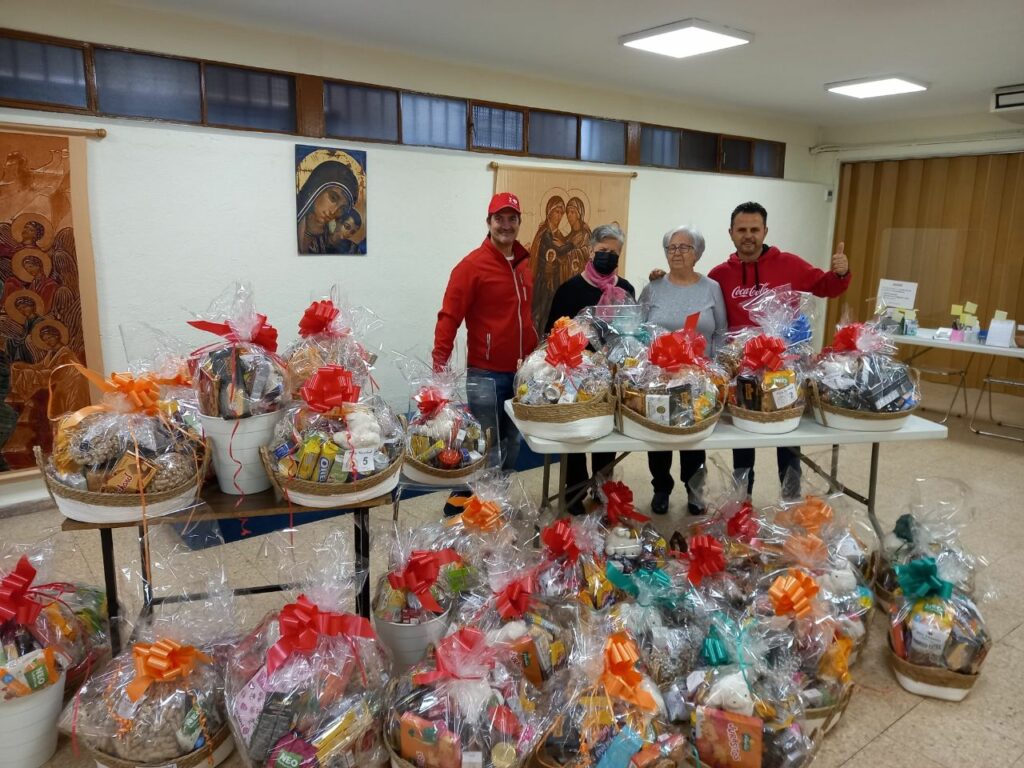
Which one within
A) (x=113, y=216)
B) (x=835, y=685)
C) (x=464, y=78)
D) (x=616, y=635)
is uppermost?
(x=464, y=78)

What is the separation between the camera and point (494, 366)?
3154 mm

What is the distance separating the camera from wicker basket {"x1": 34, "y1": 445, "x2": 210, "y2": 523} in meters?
1.63

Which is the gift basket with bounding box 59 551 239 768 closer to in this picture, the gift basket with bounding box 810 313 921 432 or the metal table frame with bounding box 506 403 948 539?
the metal table frame with bounding box 506 403 948 539

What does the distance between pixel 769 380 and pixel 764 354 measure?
0.29 ft

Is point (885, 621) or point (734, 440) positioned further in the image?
point (885, 621)

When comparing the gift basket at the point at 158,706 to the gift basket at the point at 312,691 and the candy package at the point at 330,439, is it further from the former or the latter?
the candy package at the point at 330,439

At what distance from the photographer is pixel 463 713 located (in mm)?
1573

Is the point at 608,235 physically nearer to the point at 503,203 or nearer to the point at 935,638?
the point at 503,203

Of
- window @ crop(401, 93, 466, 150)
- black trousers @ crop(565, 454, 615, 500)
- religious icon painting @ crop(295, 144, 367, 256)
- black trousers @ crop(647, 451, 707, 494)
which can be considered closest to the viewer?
black trousers @ crop(565, 454, 615, 500)

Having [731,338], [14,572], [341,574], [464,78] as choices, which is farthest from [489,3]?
[14,572]

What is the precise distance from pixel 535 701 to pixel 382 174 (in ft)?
10.8

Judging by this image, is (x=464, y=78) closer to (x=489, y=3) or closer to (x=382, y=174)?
(x=382, y=174)

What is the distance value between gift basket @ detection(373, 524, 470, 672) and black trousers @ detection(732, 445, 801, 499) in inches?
53.8

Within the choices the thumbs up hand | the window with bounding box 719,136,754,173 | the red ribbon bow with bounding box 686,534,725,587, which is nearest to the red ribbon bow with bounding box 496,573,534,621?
the red ribbon bow with bounding box 686,534,725,587
